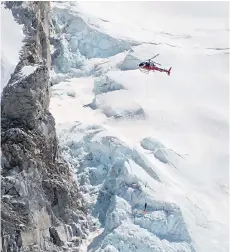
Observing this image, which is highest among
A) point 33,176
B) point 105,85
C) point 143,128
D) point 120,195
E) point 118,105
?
point 105,85

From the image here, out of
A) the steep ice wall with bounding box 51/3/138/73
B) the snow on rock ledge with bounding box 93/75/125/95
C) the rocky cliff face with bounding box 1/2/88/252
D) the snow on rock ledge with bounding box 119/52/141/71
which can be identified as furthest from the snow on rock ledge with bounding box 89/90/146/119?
the rocky cliff face with bounding box 1/2/88/252

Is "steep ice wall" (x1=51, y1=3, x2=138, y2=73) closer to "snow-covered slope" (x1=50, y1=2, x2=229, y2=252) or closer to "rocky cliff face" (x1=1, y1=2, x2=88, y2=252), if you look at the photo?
"snow-covered slope" (x1=50, y1=2, x2=229, y2=252)

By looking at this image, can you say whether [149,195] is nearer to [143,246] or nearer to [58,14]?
[143,246]

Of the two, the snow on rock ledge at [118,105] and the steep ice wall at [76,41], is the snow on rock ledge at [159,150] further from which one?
the steep ice wall at [76,41]

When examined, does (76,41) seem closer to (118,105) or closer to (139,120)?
(118,105)

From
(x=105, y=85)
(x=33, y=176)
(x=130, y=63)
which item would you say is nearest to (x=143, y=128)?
(x=105, y=85)

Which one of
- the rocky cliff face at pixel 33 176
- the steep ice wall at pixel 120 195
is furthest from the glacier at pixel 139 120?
the rocky cliff face at pixel 33 176
